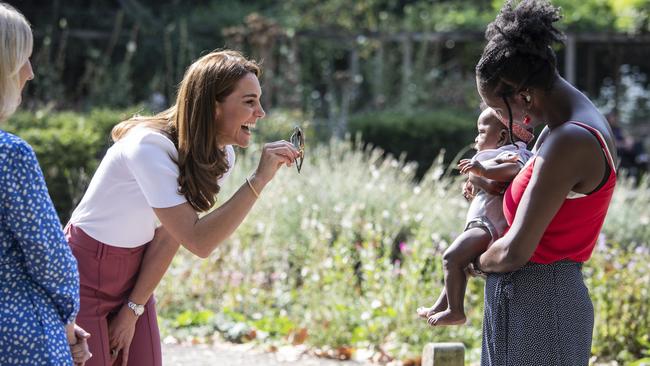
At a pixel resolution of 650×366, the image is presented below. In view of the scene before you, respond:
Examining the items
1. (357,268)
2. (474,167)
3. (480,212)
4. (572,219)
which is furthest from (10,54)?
(357,268)

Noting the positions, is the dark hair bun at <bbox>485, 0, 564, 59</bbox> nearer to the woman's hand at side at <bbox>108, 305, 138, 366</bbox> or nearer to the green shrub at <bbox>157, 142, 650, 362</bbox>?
the woman's hand at side at <bbox>108, 305, 138, 366</bbox>

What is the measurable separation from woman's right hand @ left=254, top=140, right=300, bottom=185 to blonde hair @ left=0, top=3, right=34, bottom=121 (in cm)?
87

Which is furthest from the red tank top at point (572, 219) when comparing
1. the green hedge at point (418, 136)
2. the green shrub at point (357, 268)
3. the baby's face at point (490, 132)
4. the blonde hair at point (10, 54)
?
the green hedge at point (418, 136)

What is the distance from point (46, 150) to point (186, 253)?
7.97 ft

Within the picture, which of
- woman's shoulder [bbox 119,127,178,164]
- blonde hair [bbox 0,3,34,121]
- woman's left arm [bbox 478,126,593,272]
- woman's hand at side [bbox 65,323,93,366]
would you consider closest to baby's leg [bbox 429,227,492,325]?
woman's left arm [bbox 478,126,593,272]

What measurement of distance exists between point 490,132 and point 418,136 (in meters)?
10.1

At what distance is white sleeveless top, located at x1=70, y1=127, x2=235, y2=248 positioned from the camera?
2.77 metres

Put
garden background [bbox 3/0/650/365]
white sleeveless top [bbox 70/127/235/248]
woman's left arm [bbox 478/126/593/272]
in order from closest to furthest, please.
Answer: woman's left arm [bbox 478/126/593/272] → white sleeveless top [bbox 70/127/235/248] → garden background [bbox 3/0/650/365]

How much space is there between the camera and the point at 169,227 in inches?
111

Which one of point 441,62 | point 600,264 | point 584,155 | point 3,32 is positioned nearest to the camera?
point 3,32

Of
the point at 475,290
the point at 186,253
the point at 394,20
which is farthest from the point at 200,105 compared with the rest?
the point at 394,20

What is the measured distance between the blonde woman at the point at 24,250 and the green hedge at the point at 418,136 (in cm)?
1065

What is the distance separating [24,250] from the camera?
2182 mm

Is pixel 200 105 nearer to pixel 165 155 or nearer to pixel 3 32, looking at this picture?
pixel 165 155
